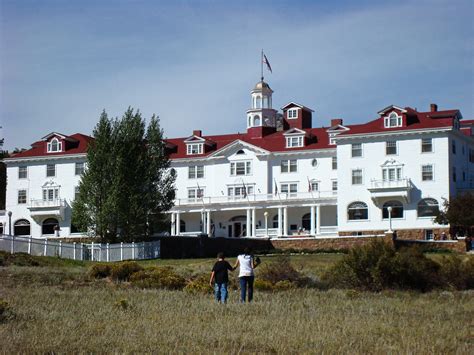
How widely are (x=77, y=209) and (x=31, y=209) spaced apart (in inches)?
954

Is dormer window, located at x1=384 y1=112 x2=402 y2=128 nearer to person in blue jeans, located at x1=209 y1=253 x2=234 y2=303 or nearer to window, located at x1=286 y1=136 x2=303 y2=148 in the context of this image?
window, located at x1=286 y1=136 x2=303 y2=148

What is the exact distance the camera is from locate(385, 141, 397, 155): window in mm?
71438

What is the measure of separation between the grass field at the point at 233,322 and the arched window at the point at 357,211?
1701 inches

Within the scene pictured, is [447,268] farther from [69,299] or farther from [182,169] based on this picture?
[182,169]

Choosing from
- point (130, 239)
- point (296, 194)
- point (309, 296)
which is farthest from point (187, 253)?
point (309, 296)

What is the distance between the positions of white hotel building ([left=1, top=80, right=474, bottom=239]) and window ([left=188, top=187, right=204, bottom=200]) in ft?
0.30

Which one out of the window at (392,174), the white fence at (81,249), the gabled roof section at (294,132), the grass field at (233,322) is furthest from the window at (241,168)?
the grass field at (233,322)

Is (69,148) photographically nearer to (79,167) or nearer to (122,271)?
(79,167)

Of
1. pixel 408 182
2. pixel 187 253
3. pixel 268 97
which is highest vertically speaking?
pixel 268 97

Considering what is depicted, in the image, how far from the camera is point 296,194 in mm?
76750

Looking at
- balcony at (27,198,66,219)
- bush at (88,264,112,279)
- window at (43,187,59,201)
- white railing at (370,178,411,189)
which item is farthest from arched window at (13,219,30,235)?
bush at (88,264,112,279)

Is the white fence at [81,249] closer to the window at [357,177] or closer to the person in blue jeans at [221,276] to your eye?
the window at [357,177]

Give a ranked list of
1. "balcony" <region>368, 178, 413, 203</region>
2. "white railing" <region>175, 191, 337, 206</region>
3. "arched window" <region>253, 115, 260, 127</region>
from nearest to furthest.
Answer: "balcony" <region>368, 178, 413, 203</region> < "white railing" <region>175, 191, 337, 206</region> < "arched window" <region>253, 115, 260, 127</region>

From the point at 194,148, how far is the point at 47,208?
1456 cm
